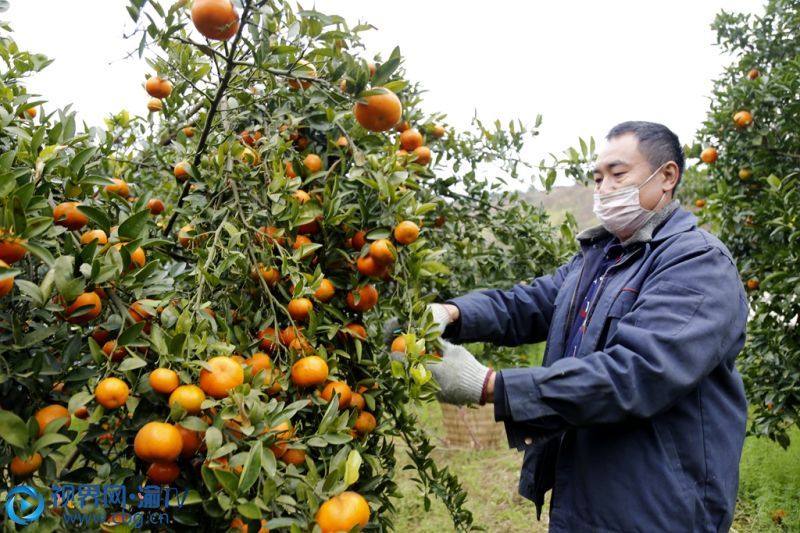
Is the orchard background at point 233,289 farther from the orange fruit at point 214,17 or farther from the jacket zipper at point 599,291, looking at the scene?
the jacket zipper at point 599,291

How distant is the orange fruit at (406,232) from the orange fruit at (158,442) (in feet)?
1.83

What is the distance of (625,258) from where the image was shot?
5.13ft

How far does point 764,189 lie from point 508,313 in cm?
193

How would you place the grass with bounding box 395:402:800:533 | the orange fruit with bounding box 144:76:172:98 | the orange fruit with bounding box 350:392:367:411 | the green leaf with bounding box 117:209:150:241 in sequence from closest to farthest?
the green leaf with bounding box 117:209:150:241 → the orange fruit with bounding box 350:392:367:411 → the orange fruit with bounding box 144:76:172:98 → the grass with bounding box 395:402:800:533

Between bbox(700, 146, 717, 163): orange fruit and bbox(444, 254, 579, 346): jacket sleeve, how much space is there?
2.02 meters

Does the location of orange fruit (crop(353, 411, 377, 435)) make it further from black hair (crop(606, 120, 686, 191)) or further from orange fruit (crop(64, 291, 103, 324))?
black hair (crop(606, 120, 686, 191))

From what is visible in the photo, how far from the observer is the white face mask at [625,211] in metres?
1.61

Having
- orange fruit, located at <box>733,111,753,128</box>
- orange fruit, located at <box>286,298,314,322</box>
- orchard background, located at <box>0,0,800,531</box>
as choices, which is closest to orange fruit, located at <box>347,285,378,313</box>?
orchard background, located at <box>0,0,800,531</box>

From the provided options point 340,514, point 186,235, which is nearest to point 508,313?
point 186,235

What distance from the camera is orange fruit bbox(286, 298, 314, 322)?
1.16 m

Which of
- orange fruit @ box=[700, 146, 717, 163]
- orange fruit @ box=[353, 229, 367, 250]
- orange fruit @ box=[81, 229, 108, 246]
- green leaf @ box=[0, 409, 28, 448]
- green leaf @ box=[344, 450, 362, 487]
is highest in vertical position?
orange fruit @ box=[700, 146, 717, 163]

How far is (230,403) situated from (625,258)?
42.8 inches

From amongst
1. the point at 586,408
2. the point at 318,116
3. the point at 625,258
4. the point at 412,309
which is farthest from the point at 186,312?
the point at 625,258

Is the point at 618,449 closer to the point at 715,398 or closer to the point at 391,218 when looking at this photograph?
the point at 715,398
